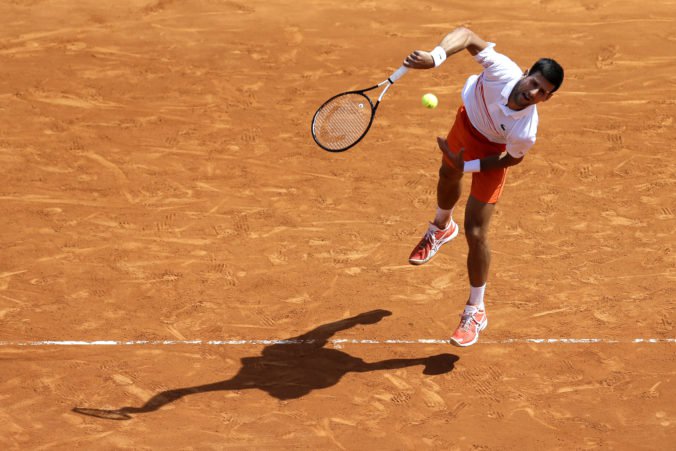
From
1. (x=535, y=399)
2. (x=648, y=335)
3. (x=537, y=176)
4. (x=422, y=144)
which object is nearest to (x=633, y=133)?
(x=537, y=176)

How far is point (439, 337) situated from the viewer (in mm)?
9250

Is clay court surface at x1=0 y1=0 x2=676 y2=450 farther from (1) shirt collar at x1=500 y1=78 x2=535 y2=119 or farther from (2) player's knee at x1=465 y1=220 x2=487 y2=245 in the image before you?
(1) shirt collar at x1=500 y1=78 x2=535 y2=119

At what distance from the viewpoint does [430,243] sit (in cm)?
947

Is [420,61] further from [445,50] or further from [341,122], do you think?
[341,122]

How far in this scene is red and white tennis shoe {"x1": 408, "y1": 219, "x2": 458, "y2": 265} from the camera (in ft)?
30.8

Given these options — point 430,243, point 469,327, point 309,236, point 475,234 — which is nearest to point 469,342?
point 469,327

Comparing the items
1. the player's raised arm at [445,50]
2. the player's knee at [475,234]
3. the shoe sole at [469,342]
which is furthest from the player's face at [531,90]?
the shoe sole at [469,342]

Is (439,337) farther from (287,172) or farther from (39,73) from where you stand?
(39,73)

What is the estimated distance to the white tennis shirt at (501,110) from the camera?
26.7 feet

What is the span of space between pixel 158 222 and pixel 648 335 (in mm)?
4677

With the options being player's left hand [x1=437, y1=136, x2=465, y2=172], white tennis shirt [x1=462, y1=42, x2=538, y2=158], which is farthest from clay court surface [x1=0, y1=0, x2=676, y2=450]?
white tennis shirt [x1=462, y1=42, x2=538, y2=158]

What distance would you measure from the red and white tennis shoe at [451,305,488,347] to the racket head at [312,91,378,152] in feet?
5.48

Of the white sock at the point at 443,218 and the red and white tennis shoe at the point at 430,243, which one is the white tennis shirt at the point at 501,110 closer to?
the white sock at the point at 443,218

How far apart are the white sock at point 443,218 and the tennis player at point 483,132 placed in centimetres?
19
